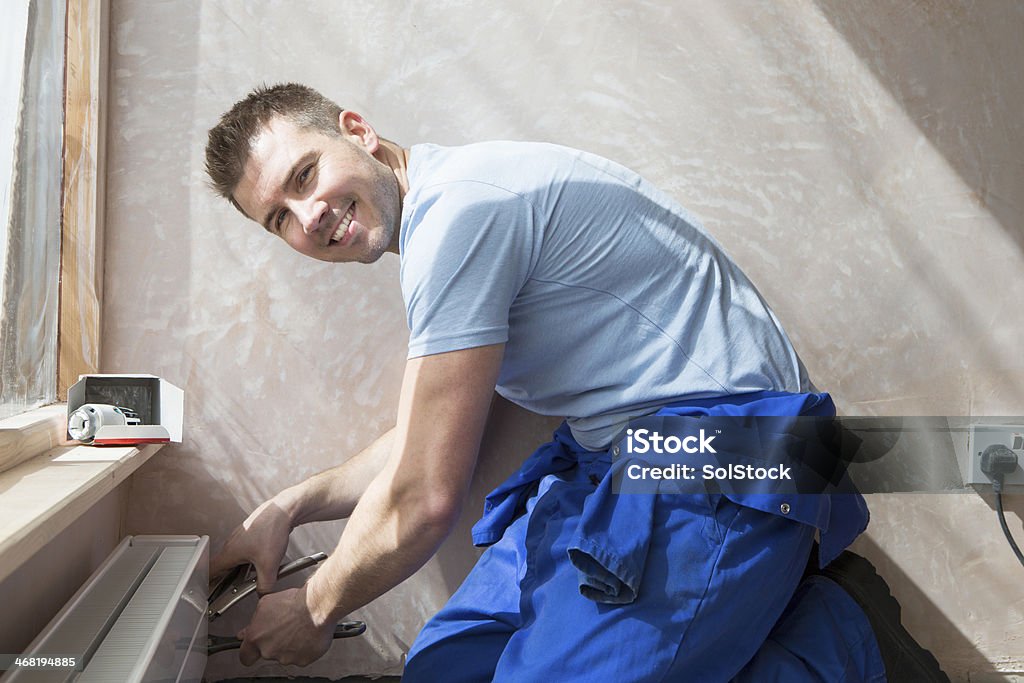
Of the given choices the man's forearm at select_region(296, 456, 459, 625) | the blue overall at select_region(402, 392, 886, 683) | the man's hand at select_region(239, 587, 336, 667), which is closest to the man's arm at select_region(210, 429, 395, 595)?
the man's hand at select_region(239, 587, 336, 667)

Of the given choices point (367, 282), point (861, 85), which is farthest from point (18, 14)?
point (861, 85)

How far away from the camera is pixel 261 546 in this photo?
1685 millimetres

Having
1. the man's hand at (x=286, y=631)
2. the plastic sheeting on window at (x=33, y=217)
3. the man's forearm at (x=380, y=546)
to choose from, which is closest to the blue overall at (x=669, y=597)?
the man's forearm at (x=380, y=546)

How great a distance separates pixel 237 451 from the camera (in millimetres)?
1754

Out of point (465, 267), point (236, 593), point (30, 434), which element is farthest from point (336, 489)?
point (465, 267)

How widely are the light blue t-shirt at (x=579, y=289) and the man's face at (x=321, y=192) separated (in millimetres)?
94

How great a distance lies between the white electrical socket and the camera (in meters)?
1.83

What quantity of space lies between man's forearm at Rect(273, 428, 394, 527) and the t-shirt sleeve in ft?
1.55

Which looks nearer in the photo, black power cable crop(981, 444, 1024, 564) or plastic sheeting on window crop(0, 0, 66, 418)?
plastic sheeting on window crop(0, 0, 66, 418)

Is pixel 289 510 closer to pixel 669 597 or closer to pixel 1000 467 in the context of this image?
pixel 669 597

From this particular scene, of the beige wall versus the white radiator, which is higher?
the beige wall

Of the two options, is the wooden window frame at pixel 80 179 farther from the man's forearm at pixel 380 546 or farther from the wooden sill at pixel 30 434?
the man's forearm at pixel 380 546

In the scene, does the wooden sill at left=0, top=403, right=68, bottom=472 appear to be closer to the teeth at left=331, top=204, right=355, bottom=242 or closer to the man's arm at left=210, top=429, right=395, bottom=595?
the man's arm at left=210, top=429, right=395, bottom=595

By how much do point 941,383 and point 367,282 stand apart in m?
1.23
